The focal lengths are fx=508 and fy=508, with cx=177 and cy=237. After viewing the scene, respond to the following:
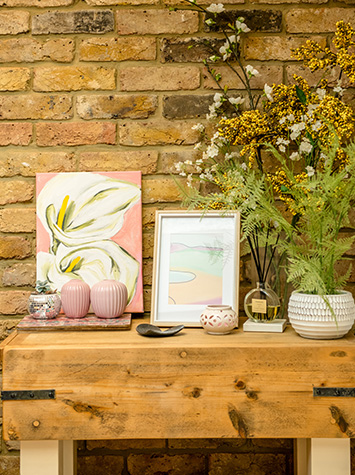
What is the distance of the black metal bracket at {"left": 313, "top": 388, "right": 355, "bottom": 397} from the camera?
4.45ft

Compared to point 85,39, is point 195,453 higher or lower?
lower

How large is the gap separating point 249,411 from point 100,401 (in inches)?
15.8

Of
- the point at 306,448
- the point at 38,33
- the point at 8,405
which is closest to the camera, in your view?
the point at 8,405

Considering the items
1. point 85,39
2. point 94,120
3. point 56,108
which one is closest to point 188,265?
point 94,120

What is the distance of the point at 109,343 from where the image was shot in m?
1.42

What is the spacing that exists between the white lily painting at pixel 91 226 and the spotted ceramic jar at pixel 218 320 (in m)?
0.36

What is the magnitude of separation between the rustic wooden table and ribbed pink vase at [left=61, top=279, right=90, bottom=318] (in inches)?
10.1

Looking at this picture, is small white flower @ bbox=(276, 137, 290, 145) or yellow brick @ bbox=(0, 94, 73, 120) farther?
yellow brick @ bbox=(0, 94, 73, 120)

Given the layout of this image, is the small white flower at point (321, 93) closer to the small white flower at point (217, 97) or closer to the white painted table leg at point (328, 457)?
the small white flower at point (217, 97)

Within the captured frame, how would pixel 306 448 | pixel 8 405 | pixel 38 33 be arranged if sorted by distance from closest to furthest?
pixel 8 405 < pixel 306 448 < pixel 38 33

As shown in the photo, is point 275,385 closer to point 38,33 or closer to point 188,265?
point 188,265

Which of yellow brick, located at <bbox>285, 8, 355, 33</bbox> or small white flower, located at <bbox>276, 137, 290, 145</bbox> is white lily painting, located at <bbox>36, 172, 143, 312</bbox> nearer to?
small white flower, located at <bbox>276, 137, 290, 145</bbox>

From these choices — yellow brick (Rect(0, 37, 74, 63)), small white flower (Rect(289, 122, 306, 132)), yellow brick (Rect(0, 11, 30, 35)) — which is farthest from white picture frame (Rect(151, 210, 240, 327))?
yellow brick (Rect(0, 11, 30, 35))

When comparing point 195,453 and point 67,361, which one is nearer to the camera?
point 67,361
